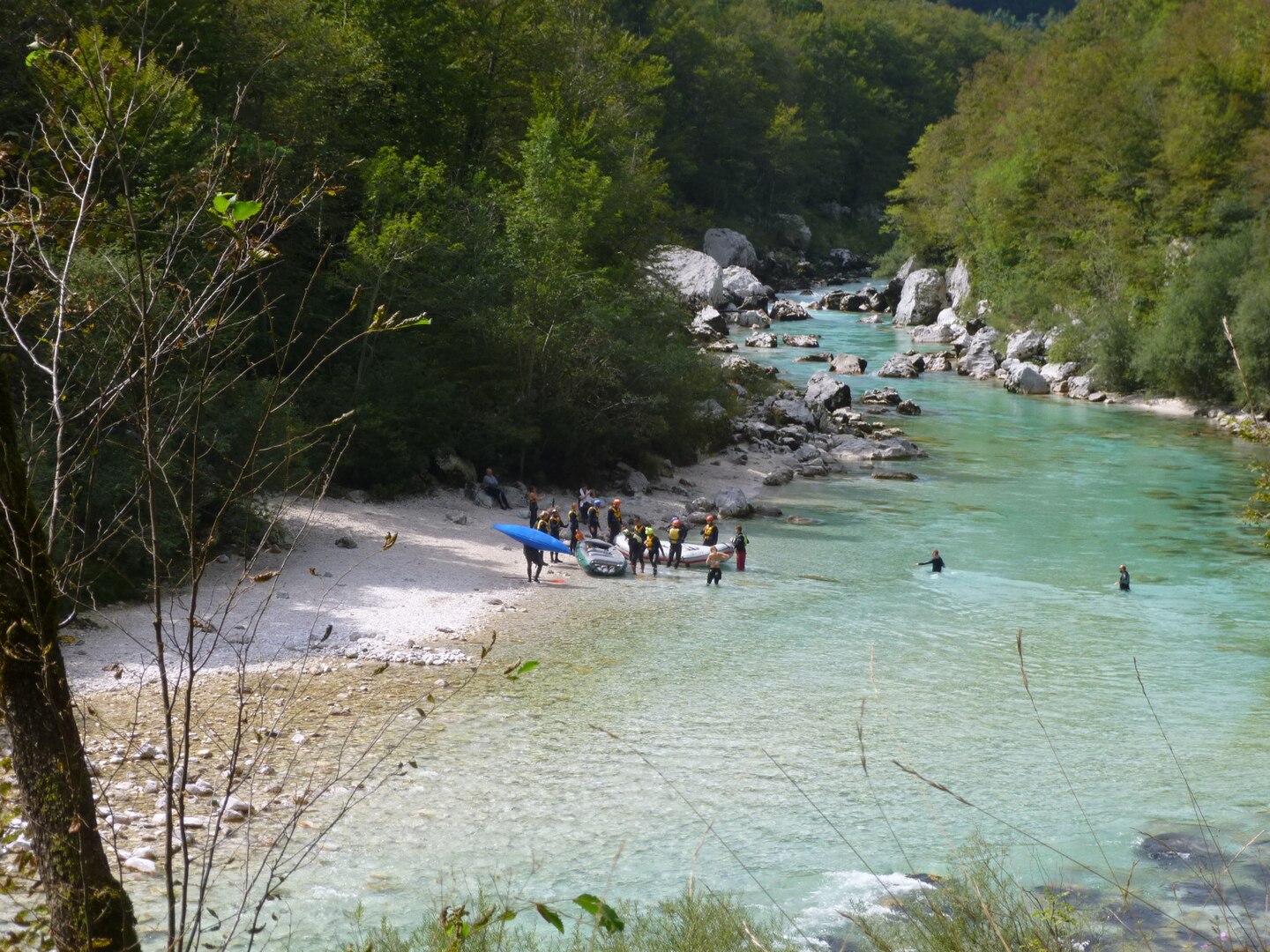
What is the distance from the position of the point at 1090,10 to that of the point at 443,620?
70.8 meters

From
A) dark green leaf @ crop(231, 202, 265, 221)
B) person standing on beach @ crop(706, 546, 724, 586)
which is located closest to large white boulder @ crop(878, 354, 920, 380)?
person standing on beach @ crop(706, 546, 724, 586)

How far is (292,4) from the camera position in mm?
31734

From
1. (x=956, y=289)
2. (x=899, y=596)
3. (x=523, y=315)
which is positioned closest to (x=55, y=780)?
(x=899, y=596)

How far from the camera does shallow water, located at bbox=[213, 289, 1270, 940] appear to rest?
1145 centimetres

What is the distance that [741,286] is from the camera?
2726 inches

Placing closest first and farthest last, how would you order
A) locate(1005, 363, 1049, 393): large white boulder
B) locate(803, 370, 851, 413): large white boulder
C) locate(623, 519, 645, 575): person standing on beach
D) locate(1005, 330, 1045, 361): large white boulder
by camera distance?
1. locate(623, 519, 645, 575): person standing on beach
2. locate(803, 370, 851, 413): large white boulder
3. locate(1005, 363, 1049, 393): large white boulder
4. locate(1005, 330, 1045, 361): large white boulder

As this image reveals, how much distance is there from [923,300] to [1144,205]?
1695 cm

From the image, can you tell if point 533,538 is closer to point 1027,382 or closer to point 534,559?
point 534,559

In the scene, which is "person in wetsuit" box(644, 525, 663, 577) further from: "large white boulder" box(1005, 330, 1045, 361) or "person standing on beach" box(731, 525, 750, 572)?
"large white boulder" box(1005, 330, 1045, 361)

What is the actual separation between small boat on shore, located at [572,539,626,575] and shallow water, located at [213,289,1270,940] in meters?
0.41

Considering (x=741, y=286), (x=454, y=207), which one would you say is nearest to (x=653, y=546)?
(x=454, y=207)

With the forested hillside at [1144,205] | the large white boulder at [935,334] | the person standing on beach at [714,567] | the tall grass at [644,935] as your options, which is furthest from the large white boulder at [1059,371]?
the tall grass at [644,935]

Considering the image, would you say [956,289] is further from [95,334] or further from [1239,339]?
[95,334]

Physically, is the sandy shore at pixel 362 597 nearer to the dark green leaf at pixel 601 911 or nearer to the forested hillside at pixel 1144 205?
the dark green leaf at pixel 601 911
